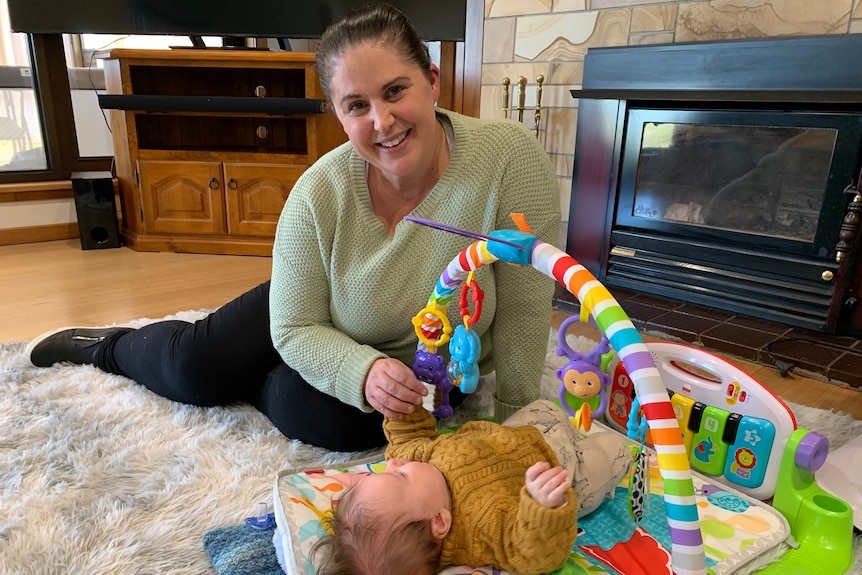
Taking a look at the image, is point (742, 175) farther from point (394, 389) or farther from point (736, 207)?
point (394, 389)

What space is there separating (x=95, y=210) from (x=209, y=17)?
101 cm

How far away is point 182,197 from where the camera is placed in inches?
115

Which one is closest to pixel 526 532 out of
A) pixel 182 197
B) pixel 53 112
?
pixel 182 197

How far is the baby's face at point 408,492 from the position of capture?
34.0 inches

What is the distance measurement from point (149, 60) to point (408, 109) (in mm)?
2159

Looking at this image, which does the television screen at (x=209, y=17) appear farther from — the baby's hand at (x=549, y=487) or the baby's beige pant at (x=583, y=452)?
the baby's hand at (x=549, y=487)

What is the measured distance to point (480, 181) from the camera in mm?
1130

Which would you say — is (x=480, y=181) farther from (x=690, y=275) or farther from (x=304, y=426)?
(x=690, y=275)

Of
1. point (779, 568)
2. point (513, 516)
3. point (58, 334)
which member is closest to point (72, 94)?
point (58, 334)

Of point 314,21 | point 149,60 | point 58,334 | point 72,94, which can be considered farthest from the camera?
point 72,94

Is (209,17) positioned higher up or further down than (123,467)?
higher up

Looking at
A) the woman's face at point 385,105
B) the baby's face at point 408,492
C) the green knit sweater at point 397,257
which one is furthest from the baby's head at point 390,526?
the woman's face at point 385,105

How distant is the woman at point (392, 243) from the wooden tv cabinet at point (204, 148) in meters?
1.70

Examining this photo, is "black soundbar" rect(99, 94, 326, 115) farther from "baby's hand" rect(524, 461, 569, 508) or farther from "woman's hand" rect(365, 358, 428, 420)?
"baby's hand" rect(524, 461, 569, 508)
